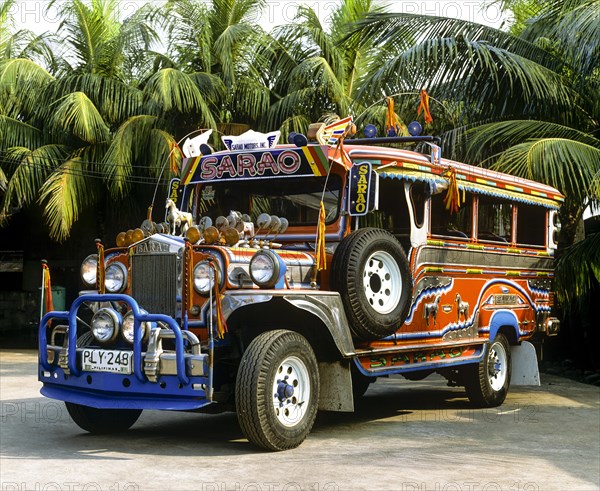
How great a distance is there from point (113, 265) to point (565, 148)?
6717mm

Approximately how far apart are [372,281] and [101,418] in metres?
2.62

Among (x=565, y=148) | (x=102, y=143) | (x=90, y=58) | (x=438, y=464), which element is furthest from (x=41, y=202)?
(x=438, y=464)

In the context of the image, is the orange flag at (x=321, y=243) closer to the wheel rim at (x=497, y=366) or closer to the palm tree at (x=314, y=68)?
the wheel rim at (x=497, y=366)

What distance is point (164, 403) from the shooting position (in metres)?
7.20

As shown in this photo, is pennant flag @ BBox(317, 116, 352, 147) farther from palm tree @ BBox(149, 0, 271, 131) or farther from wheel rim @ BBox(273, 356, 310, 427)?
palm tree @ BBox(149, 0, 271, 131)

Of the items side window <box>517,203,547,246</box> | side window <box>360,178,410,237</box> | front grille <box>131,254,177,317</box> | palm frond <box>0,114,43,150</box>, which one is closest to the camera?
front grille <box>131,254,177,317</box>

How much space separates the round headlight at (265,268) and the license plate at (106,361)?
112 centimetres

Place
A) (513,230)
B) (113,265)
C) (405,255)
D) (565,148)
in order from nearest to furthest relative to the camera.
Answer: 1. (113,265)
2. (405,255)
3. (513,230)
4. (565,148)

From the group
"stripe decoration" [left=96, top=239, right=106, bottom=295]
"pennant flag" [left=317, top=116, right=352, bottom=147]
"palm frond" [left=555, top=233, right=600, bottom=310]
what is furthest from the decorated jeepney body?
"palm frond" [left=555, top=233, right=600, bottom=310]

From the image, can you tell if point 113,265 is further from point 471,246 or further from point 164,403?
point 471,246

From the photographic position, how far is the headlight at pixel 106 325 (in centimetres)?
749

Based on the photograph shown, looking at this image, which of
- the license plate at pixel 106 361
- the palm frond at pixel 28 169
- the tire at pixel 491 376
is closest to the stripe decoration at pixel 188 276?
the license plate at pixel 106 361

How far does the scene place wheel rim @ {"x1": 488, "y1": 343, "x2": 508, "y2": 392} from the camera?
10.7 meters

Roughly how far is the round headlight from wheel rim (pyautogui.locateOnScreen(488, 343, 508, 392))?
3.97 m
